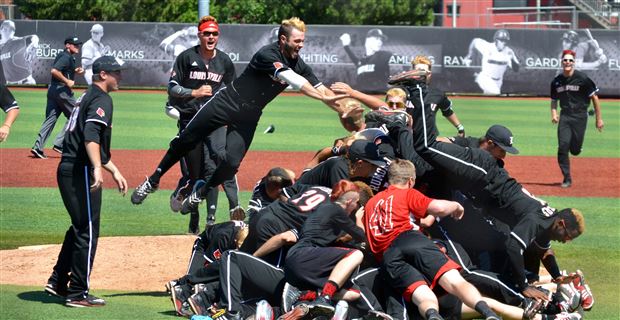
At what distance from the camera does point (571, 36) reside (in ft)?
105

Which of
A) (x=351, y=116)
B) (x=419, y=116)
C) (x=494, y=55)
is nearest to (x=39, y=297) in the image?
(x=351, y=116)

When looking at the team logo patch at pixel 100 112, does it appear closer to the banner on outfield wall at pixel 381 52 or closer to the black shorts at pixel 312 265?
the black shorts at pixel 312 265

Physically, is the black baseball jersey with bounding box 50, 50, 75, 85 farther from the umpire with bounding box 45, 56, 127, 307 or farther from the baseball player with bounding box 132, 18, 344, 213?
the umpire with bounding box 45, 56, 127, 307

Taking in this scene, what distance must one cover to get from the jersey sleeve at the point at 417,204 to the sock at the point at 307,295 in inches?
38.8

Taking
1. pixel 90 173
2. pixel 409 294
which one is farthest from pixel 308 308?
pixel 90 173

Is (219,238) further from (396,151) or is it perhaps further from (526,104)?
(526,104)

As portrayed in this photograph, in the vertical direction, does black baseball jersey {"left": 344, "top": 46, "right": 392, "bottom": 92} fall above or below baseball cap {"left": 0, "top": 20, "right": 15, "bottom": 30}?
below

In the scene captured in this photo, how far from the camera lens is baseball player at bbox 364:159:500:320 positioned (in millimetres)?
7305

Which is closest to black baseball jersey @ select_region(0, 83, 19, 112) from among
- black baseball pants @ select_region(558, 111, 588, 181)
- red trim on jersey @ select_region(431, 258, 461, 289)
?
red trim on jersey @ select_region(431, 258, 461, 289)

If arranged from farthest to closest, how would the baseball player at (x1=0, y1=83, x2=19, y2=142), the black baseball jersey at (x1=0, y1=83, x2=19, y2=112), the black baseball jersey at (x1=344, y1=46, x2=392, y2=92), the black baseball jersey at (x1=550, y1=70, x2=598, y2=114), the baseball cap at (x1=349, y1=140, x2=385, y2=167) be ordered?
the black baseball jersey at (x1=344, y1=46, x2=392, y2=92) → the black baseball jersey at (x1=550, y1=70, x2=598, y2=114) → the black baseball jersey at (x1=0, y1=83, x2=19, y2=112) → the baseball player at (x1=0, y1=83, x2=19, y2=142) → the baseball cap at (x1=349, y1=140, x2=385, y2=167)

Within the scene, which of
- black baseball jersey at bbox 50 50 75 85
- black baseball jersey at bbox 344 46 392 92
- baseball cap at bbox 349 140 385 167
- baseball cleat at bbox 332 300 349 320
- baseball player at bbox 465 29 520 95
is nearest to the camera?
baseball cleat at bbox 332 300 349 320

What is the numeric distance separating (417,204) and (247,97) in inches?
106

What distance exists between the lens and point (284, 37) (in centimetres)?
900

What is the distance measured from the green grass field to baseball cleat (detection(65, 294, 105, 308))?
0.32 ft
